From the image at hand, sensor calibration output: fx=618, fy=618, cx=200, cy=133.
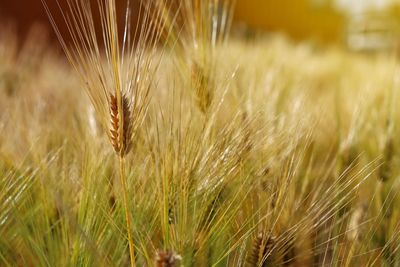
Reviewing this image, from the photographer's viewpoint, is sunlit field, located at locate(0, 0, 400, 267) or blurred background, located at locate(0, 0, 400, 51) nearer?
sunlit field, located at locate(0, 0, 400, 267)

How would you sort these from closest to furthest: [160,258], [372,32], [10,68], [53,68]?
[160,258]
[10,68]
[53,68]
[372,32]

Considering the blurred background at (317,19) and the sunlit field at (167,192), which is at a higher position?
the sunlit field at (167,192)

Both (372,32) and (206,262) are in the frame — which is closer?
(206,262)

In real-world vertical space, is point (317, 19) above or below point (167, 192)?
below

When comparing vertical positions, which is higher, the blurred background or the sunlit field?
the sunlit field

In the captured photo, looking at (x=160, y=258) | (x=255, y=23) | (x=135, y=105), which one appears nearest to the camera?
(x=160, y=258)

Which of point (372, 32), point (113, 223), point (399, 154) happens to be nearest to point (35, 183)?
point (113, 223)

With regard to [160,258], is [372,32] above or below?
below

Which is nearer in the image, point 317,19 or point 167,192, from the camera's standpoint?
point 167,192

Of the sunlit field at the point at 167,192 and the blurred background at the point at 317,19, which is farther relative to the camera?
the blurred background at the point at 317,19

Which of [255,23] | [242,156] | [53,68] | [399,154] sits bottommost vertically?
[255,23]

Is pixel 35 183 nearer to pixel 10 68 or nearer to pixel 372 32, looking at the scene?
pixel 10 68
